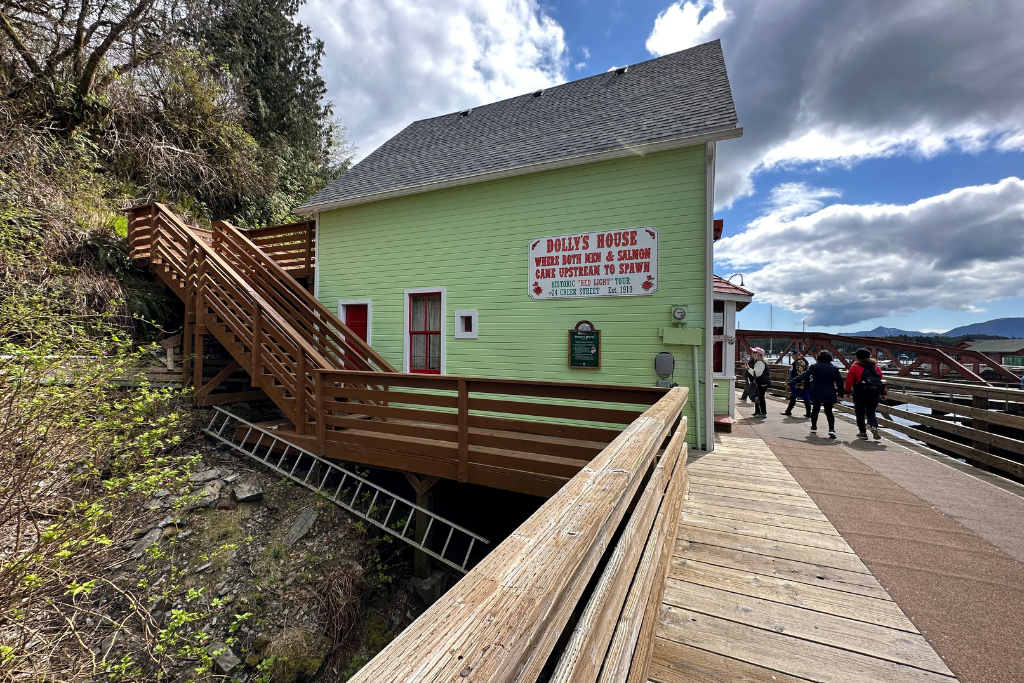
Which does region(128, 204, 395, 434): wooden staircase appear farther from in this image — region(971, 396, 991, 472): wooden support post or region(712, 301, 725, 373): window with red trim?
region(971, 396, 991, 472): wooden support post

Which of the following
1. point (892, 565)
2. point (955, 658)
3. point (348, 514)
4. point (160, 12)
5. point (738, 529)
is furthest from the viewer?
point (160, 12)

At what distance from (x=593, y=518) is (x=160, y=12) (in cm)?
1584

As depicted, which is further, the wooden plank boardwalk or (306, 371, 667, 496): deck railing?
(306, 371, 667, 496): deck railing

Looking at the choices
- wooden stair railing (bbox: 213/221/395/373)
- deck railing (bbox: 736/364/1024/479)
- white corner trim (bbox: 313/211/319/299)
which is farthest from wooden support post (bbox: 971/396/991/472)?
white corner trim (bbox: 313/211/319/299)

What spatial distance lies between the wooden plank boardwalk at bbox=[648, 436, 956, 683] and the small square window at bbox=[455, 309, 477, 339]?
Answer: 16.0 ft

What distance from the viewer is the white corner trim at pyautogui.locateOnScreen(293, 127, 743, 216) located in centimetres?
566

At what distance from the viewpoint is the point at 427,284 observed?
7.82 meters

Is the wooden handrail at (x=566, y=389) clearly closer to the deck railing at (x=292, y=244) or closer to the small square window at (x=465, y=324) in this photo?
the small square window at (x=465, y=324)

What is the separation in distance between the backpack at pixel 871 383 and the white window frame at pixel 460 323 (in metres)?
6.53

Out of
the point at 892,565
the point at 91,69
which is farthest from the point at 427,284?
the point at 91,69

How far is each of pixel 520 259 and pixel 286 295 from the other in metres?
4.61

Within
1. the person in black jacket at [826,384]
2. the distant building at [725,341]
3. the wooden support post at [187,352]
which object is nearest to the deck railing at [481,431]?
the wooden support post at [187,352]

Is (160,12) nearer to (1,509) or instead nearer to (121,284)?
(121,284)

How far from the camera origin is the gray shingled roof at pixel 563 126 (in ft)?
21.2
